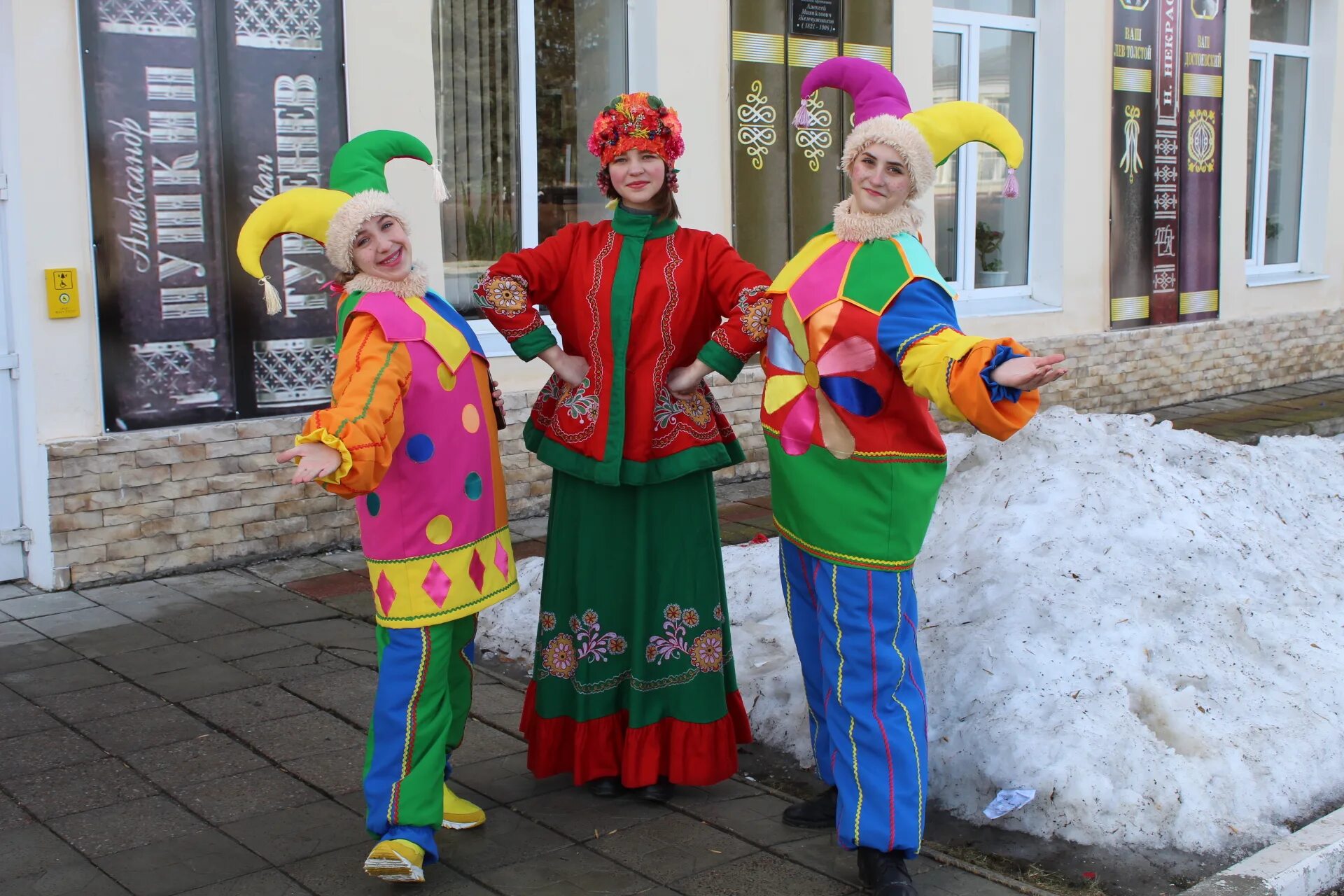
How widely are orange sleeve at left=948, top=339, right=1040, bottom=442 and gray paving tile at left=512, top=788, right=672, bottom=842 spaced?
1.54 metres

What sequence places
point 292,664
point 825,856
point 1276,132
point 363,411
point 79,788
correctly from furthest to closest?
point 1276,132 → point 292,664 → point 79,788 → point 825,856 → point 363,411

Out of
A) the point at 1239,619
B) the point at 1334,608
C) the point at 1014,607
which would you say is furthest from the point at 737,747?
the point at 1334,608

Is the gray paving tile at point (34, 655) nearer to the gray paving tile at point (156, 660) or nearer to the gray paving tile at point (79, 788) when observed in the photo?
the gray paving tile at point (156, 660)

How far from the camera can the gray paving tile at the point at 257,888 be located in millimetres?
3252

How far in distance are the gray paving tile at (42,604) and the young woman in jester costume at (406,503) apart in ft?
9.29

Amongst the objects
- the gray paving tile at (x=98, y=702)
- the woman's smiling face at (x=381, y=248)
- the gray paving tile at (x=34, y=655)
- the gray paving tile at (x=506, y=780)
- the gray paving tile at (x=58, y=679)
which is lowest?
the gray paving tile at (x=506, y=780)

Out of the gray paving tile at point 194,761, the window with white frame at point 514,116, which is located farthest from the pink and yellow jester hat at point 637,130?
the window with white frame at point 514,116

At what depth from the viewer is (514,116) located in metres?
7.47

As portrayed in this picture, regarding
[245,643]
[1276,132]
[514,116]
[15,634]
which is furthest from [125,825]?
[1276,132]

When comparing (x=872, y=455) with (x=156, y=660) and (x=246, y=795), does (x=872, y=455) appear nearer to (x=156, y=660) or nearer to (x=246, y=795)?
(x=246, y=795)

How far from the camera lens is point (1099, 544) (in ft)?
15.9

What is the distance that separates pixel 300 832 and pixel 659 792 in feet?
3.22

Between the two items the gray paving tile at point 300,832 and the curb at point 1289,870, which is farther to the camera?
the gray paving tile at point 300,832

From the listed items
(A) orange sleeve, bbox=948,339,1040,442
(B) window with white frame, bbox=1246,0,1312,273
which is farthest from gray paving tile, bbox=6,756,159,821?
(B) window with white frame, bbox=1246,0,1312,273
